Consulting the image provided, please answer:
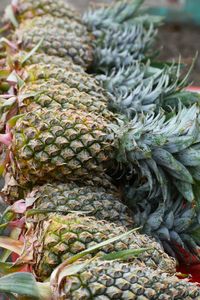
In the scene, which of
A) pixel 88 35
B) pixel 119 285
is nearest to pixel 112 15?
pixel 88 35

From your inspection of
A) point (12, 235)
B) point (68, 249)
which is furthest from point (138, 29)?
point (68, 249)

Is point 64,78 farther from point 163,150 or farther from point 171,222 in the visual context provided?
point 171,222

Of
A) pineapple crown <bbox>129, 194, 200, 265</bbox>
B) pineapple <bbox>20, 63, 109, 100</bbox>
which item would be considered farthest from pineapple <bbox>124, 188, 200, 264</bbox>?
pineapple <bbox>20, 63, 109, 100</bbox>

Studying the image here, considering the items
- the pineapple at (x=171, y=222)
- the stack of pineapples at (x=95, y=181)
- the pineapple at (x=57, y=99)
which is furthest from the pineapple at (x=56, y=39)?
the pineapple at (x=171, y=222)

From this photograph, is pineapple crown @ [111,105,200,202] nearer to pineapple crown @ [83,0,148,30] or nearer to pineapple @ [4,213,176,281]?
pineapple @ [4,213,176,281]

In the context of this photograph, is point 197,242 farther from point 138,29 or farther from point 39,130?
point 138,29

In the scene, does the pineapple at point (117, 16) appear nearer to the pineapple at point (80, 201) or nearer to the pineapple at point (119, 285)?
A: the pineapple at point (80, 201)
